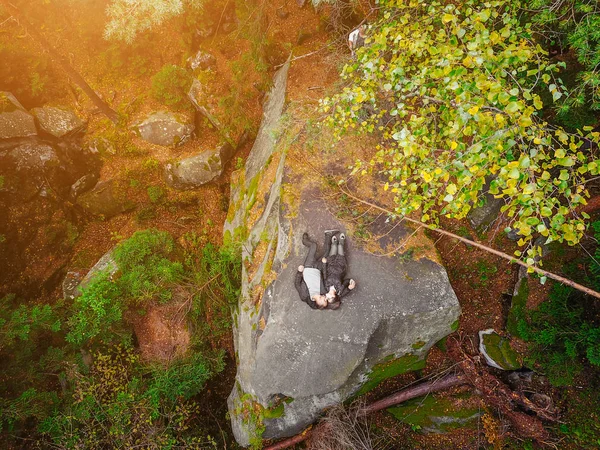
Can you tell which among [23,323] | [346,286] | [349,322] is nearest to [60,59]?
[23,323]

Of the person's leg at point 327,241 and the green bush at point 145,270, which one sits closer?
the person's leg at point 327,241

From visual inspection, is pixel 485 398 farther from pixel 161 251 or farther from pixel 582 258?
pixel 161 251

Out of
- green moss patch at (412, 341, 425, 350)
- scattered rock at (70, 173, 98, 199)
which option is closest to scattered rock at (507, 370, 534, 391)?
green moss patch at (412, 341, 425, 350)

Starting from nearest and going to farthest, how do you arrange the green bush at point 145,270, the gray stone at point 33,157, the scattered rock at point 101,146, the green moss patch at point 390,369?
the green moss patch at point 390,369 < the green bush at point 145,270 < the gray stone at point 33,157 < the scattered rock at point 101,146

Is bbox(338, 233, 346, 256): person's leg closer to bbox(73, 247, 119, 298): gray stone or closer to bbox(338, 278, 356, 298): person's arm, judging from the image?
bbox(338, 278, 356, 298): person's arm

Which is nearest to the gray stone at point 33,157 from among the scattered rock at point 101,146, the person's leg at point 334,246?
the scattered rock at point 101,146

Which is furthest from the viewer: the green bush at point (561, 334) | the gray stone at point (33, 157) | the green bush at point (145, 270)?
the gray stone at point (33, 157)

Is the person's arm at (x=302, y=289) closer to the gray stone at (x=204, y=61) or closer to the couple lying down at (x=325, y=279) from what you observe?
the couple lying down at (x=325, y=279)

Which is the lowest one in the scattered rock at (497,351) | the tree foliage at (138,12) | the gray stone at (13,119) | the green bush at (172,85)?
the scattered rock at (497,351)

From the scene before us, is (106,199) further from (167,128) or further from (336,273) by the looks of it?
(336,273)
